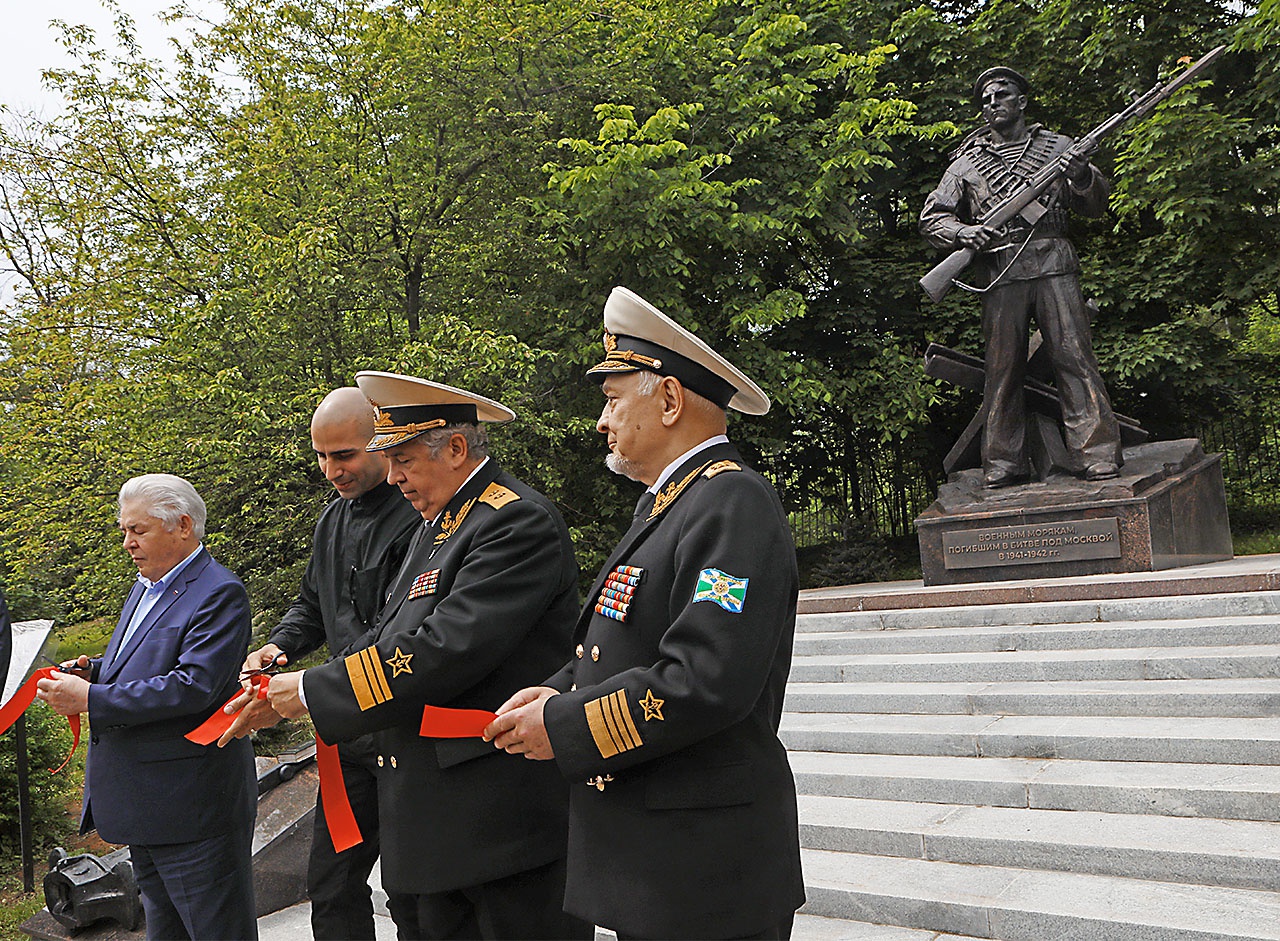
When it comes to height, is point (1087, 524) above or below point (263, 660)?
below

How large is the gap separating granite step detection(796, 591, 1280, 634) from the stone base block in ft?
3.65

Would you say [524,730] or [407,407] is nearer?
[524,730]

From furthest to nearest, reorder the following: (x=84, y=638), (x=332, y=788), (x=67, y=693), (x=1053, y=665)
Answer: (x=84, y=638), (x=1053, y=665), (x=67, y=693), (x=332, y=788)

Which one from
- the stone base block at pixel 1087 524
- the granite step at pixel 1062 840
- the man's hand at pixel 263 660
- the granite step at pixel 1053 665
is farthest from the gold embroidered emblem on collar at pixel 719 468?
the stone base block at pixel 1087 524

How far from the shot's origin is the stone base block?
8094mm

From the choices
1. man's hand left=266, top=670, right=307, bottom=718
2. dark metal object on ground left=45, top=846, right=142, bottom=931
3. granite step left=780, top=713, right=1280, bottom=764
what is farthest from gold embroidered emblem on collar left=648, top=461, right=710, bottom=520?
granite step left=780, top=713, right=1280, bottom=764

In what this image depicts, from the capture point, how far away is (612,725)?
202cm

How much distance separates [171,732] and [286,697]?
99 cm

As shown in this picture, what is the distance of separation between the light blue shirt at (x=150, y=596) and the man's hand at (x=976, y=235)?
22.9ft

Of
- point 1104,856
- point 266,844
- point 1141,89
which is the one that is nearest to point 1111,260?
point 1141,89

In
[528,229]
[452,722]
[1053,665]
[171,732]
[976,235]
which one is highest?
[528,229]

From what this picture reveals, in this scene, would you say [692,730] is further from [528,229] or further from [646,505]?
[528,229]

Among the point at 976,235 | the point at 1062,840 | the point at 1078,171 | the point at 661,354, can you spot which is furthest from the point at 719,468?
the point at 1078,171

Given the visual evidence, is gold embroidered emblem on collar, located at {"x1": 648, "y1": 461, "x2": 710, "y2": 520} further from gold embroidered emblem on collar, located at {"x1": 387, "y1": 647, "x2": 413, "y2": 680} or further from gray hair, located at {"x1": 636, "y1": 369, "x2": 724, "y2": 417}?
gold embroidered emblem on collar, located at {"x1": 387, "y1": 647, "x2": 413, "y2": 680}
